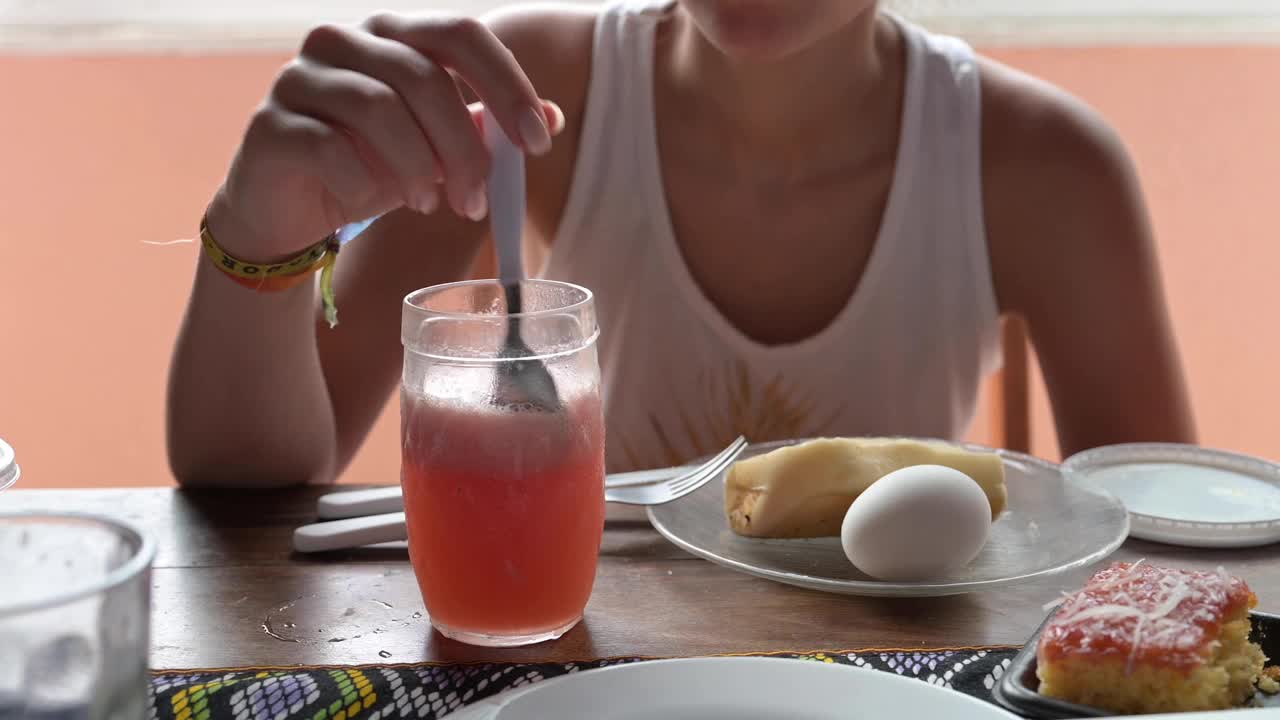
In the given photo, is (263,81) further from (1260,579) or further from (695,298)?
(1260,579)

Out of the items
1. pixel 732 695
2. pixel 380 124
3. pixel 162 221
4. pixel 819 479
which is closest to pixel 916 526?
pixel 819 479

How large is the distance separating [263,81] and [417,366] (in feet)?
7.50

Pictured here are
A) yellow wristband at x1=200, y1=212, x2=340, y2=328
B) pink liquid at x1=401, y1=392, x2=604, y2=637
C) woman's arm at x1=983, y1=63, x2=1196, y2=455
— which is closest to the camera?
pink liquid at x1=401, y1=392, x2=604, y2=637

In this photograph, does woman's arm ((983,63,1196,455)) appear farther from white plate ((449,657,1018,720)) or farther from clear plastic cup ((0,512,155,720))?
clear plastic cup ((0,512,155,720))

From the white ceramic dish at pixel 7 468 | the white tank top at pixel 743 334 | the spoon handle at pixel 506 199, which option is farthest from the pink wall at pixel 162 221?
the spoon handle at pixel 506 199

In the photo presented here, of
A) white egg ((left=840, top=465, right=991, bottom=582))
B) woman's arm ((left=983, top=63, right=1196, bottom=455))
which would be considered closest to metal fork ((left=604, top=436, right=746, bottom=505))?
white egg ((left=840, top=465, right=991, bottom=582))

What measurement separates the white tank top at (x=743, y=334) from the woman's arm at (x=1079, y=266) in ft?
0.13

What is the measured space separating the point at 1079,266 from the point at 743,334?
39 centimetres

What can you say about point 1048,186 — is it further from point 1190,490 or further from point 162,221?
point 162,221

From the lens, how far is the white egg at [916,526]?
0.71 meters

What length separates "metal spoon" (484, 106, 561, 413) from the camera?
0.63 meters

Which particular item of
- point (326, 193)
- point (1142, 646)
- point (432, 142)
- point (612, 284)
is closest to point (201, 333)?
point (326, 193)

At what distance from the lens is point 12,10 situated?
2.61 metres

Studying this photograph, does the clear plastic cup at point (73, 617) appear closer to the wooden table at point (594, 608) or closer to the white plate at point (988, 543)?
the wooden table at point (594, 608)
